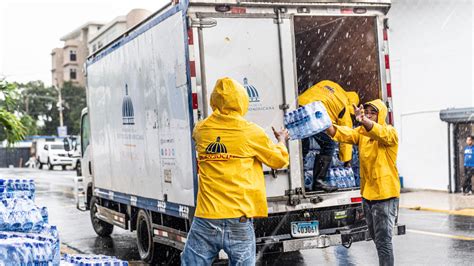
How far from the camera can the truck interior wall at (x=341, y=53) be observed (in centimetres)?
910

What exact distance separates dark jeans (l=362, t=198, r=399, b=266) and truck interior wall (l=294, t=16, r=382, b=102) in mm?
2515

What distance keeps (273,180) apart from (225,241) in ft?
10.6

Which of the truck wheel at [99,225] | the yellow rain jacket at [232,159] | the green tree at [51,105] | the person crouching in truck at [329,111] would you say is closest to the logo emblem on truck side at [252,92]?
the person crouching in truck at [329,111]

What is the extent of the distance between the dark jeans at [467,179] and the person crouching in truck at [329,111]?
9819 millimetres

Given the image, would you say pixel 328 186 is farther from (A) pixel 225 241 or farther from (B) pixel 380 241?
(A) pixel 225 241

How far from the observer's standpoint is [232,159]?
5094mm

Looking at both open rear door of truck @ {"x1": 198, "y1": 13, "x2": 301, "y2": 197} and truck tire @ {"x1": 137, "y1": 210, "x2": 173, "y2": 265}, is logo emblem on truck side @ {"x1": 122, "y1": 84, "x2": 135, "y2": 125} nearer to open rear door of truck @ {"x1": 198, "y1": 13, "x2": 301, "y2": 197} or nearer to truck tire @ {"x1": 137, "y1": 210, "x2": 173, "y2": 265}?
truck tire @ {"x1": 137, "y1": 210, "x2": 173, "y2": 265}

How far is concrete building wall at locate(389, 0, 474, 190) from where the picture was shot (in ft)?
62.7

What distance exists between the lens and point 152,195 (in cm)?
940

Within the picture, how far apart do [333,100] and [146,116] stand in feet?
7.96

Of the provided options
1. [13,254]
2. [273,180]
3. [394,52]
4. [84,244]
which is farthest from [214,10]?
[394,52]

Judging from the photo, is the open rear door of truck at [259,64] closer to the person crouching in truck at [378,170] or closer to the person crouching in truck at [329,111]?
the person crouching in truck at [329,111]

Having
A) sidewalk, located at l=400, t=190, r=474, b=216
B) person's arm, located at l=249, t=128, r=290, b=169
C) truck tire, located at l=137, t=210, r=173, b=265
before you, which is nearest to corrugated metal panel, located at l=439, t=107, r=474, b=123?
sidewalk, located at l=400, t=190, r=474, b=216

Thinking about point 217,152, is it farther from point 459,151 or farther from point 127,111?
point 459,151
